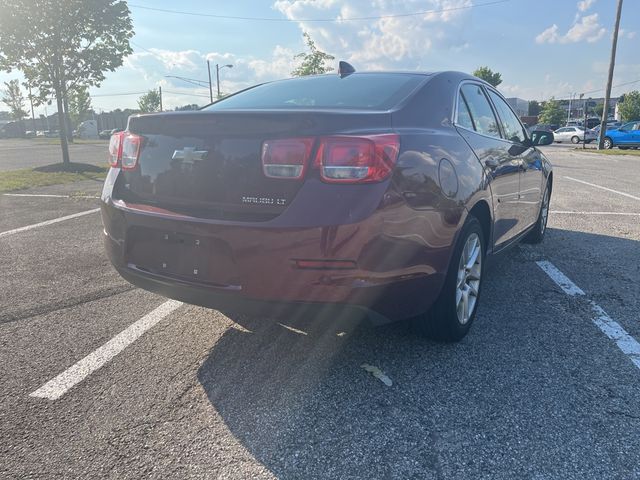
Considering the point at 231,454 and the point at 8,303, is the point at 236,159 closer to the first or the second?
the point at 231,454

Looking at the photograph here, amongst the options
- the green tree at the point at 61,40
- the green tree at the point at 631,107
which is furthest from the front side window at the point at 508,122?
the green tree at the point at 631,107

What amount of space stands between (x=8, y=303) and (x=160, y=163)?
191cm

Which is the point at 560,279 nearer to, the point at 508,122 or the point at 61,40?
the point at 508,122

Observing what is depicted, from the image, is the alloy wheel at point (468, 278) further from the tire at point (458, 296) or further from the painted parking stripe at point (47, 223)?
the painted parking stripe at point (47, 223)

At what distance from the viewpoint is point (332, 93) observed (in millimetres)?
3260

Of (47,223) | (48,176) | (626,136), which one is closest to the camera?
(47,223)

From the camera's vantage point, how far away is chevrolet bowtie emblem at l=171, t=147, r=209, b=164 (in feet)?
8.34

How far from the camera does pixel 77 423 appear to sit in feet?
7.50

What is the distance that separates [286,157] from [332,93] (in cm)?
108

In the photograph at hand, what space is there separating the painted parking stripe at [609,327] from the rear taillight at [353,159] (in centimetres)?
185

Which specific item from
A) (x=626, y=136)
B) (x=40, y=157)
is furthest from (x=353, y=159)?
(x=626, y=136)

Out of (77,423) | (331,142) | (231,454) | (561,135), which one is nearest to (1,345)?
(77,423)

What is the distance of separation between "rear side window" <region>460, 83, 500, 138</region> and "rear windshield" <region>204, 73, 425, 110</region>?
1.67 feet

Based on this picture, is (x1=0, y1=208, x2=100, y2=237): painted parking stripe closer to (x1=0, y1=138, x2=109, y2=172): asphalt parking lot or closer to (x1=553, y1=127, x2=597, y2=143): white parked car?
(x1=0, y1=138, x2=109, y2=172): asphalt parking lot
